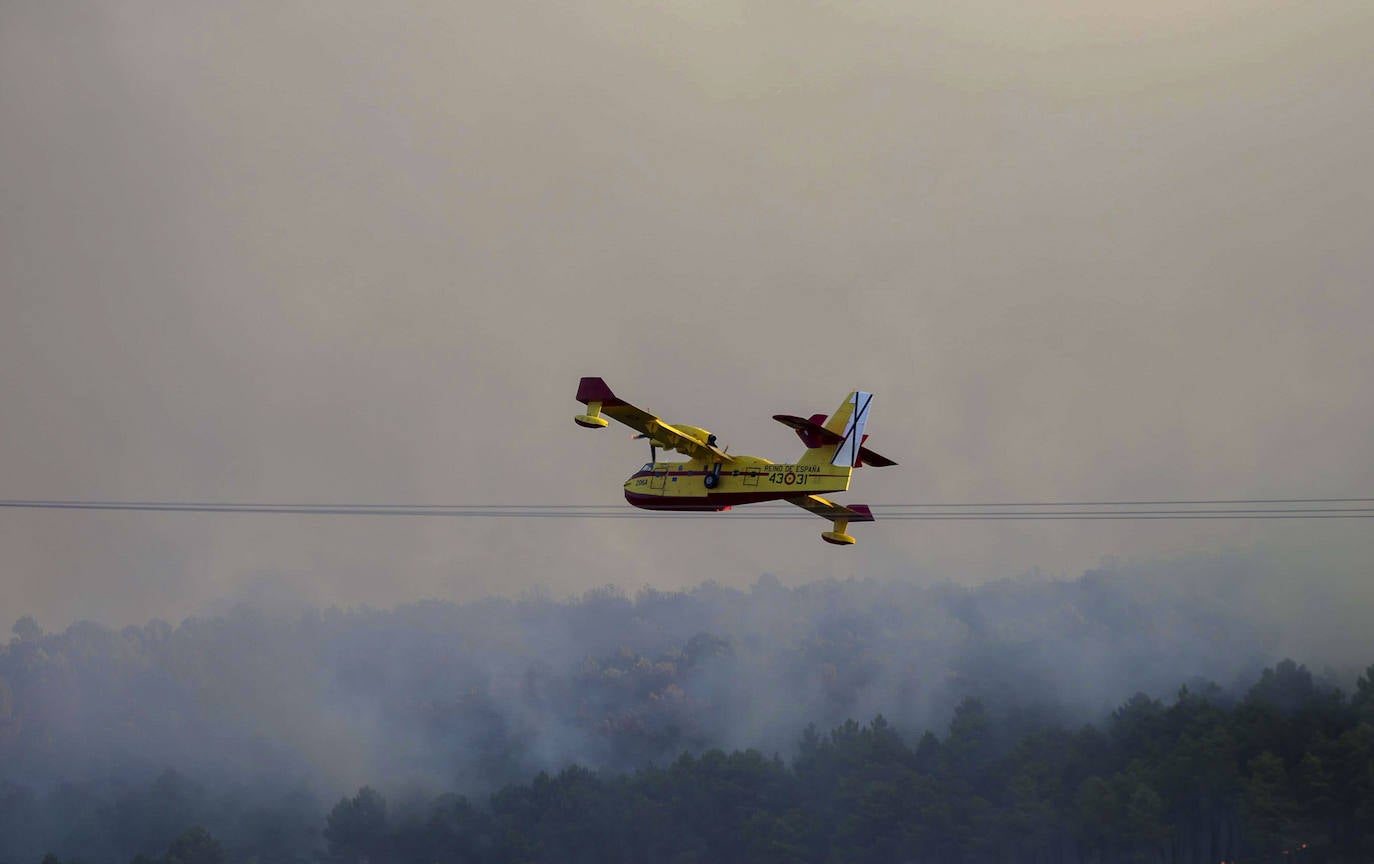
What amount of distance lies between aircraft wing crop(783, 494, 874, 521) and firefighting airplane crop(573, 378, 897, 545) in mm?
88

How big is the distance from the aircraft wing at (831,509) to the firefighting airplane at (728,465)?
9 cm

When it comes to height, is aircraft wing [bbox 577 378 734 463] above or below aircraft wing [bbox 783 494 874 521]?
above

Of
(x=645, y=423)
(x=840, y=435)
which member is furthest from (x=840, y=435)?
(x=645, y=423)

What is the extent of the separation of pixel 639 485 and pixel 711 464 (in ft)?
16.3

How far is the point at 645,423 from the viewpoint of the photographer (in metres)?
93.2

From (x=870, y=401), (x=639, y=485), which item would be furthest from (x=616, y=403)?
(x=870, y=401)

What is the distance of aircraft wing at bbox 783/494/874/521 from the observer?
9619 centimetres

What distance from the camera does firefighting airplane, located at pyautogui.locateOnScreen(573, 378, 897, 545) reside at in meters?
91.9

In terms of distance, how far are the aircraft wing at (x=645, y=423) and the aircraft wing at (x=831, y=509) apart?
5702mm

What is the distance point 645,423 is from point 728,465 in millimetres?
5691

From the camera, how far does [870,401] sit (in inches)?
3698

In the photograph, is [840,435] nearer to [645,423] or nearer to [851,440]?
[851,440]

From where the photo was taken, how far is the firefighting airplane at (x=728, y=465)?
301ft

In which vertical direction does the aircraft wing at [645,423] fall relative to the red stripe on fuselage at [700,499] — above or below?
above
